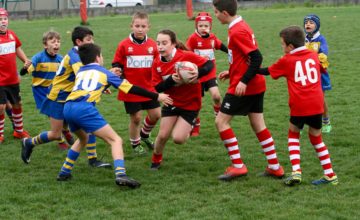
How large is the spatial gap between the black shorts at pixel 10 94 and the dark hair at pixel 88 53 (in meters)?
2.80

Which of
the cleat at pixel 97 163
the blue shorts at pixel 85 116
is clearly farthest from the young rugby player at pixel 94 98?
the cleat at pixel 97 163

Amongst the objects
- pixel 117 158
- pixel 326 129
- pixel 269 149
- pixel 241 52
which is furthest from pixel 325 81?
pixel 117 158

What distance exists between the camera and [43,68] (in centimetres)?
856

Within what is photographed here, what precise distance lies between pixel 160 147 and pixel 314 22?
3.05 metres

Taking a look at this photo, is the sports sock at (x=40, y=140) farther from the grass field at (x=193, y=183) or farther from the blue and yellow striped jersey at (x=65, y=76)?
the blue and yellow striped jersey at (x=65, y=76)

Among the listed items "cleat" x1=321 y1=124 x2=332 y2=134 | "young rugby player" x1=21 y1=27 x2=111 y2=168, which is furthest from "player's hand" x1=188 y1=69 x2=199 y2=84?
"cleat" x1=321 y1=124 x2=332 y2=134

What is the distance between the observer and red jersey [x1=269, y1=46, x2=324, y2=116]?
20.8ft

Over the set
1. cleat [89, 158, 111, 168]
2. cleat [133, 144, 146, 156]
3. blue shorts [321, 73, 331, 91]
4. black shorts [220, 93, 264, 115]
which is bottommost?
cleat [133, 144, 146, 156]

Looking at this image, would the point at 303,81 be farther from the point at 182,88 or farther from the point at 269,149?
the point at 182,88

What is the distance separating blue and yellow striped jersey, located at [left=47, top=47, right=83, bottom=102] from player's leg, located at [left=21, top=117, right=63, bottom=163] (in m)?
0.31

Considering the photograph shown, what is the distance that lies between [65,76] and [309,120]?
3.01 m

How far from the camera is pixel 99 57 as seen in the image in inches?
270

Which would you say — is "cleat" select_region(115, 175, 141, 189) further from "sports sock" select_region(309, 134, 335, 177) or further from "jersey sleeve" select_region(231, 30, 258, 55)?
"sports sock" select_region(309, 134, 335, 177)

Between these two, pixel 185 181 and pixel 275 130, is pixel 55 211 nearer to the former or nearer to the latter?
pixel 185 181
